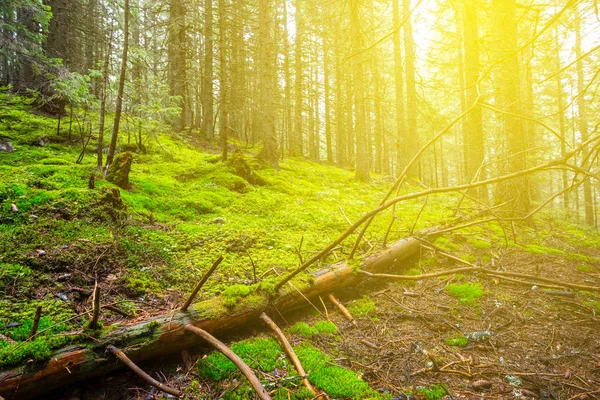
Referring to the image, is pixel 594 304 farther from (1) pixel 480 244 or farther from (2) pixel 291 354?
(2) pixel 291 354

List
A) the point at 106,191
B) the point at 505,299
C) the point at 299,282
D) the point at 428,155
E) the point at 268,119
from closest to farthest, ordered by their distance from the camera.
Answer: the point at 299,282 → the point at 505,299 → the point at 106,191 → the point at 268,119 → the point at 428,155

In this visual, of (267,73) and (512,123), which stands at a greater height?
(267,73)

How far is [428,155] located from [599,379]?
28.0 m

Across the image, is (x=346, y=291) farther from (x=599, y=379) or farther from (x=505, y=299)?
(x=599, y=379)

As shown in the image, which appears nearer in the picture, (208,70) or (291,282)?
(291,282)

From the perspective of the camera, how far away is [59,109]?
10.6 m

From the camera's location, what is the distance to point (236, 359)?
2.30 metres

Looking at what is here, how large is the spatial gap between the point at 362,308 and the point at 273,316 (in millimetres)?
1260

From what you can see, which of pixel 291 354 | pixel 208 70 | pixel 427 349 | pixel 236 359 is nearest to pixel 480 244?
pixel 427 349

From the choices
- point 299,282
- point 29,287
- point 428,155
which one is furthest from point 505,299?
point 428,155

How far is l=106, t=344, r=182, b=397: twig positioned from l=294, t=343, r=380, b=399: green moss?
1185 mm

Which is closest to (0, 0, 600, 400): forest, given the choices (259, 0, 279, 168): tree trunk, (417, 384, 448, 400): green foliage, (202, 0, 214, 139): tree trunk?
(417, 384, 448, 400): green foliage

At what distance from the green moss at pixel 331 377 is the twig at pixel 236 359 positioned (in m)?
0.73

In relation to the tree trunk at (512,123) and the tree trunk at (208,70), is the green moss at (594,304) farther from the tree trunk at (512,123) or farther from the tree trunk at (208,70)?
the tree trunk at (208,70)
